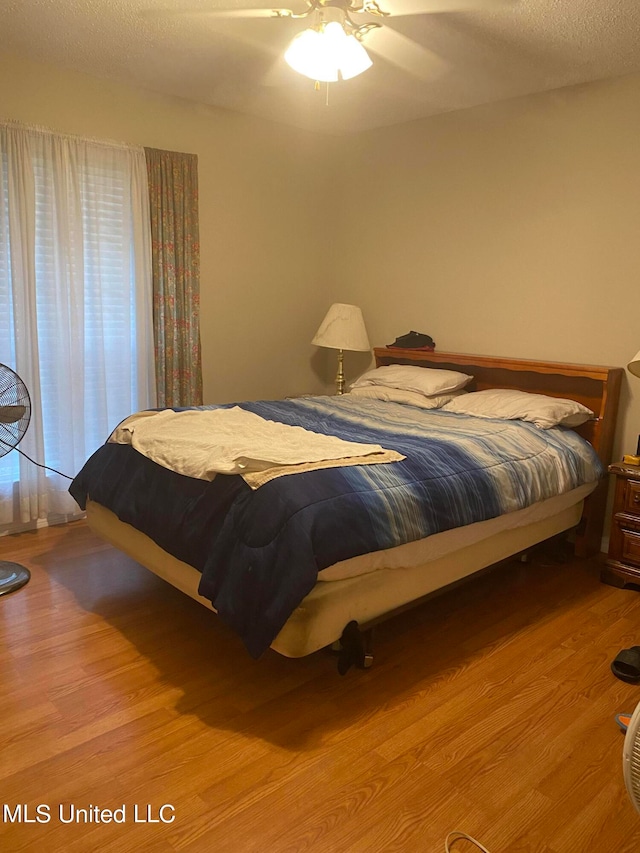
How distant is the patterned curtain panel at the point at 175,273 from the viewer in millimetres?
3711

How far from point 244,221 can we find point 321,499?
2.77m

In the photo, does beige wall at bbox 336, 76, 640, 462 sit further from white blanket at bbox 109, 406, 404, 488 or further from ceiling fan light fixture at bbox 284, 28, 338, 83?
white blanket at bbox 109, 406, 404, 488

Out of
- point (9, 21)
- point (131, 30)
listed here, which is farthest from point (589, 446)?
point (9, 21)

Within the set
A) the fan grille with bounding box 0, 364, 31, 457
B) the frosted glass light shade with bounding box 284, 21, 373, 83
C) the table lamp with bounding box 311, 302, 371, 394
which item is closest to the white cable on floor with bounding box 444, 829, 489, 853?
the fan grille with bounding box 0, 364, 31, 457

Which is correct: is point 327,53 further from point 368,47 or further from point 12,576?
point 12,576

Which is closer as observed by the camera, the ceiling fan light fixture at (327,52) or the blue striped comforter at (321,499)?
the blue striped comforter at (321,499)

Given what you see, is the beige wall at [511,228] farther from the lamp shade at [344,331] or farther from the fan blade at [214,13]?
the fan blade at [214,13]

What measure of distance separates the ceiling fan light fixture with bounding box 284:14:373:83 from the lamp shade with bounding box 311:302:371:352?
1893mm

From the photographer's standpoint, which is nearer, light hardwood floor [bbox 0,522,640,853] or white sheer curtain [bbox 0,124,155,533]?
light hardwood floor [bbox 0,522,640,853]

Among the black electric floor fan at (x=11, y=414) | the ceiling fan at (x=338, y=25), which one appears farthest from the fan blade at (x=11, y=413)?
the ceiling fan at (x=338, y=25)

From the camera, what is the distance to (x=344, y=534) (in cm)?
196

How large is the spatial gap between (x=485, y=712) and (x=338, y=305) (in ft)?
9.54

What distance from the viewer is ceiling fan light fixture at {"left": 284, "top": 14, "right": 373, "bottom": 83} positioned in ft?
7.62

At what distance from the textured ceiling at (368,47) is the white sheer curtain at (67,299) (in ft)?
1.64
